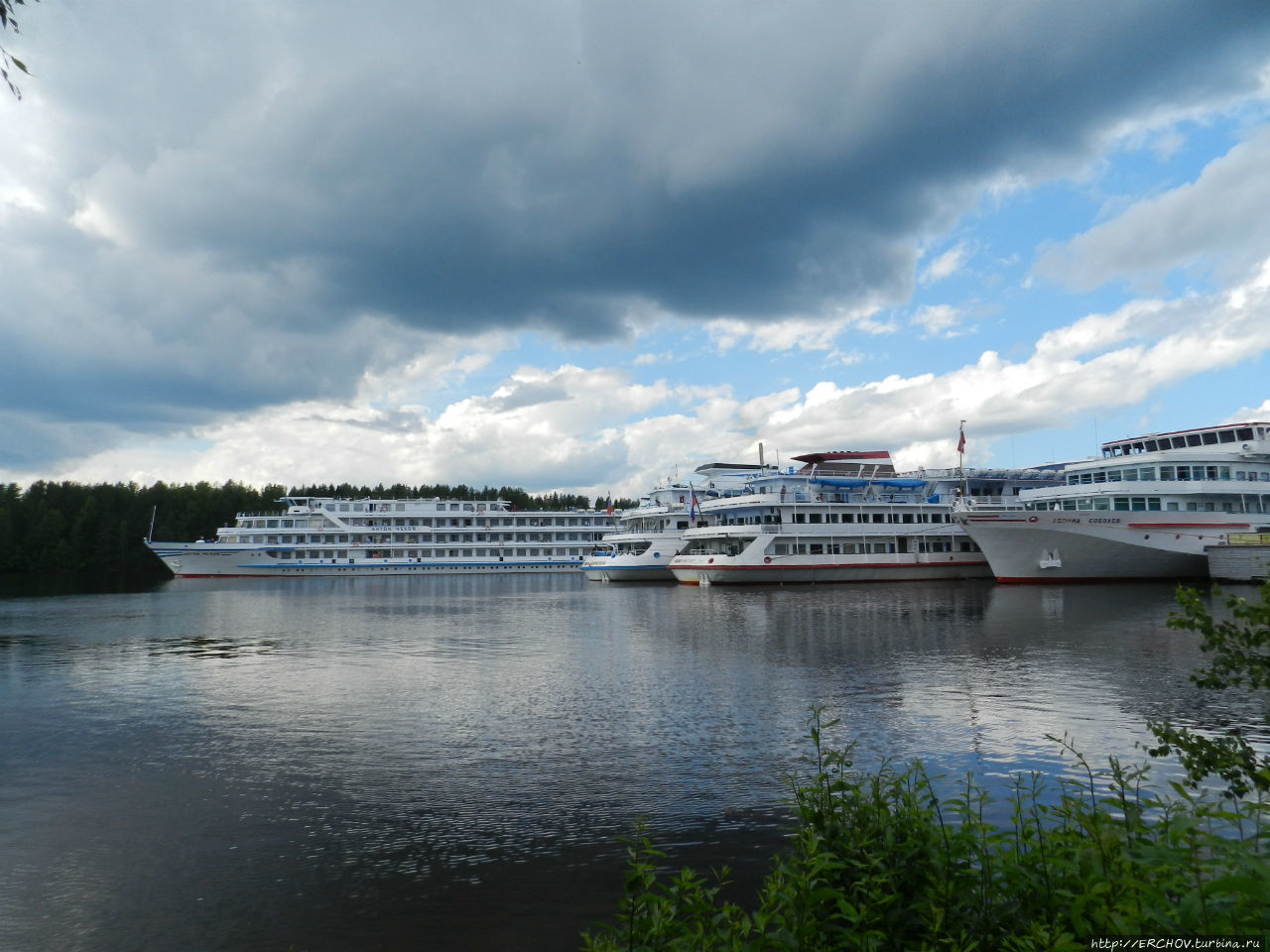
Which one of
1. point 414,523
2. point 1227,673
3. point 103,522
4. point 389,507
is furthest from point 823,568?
point 103,522

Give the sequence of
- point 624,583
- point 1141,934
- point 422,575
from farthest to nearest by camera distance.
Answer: point 422,575 → point 624,583 → point 1141,934

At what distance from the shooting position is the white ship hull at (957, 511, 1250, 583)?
2200 inches

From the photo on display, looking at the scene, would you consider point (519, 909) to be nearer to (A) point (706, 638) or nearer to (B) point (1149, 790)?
(B) point (1149, 790)

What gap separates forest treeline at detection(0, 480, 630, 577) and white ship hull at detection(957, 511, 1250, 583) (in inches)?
5171

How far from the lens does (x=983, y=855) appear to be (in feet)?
20.0

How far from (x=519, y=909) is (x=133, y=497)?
17670 centimetres

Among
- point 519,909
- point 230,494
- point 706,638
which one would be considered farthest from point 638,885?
point 230,494

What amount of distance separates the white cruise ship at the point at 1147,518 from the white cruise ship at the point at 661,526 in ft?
90.6

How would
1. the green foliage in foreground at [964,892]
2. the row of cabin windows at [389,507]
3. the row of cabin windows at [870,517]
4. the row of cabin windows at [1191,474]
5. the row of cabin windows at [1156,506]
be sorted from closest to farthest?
the green foliage in foreground at [964,892]
the row of cabin windows at [1156,506]
the row of cabin windows at [1191,474]
the row of cabin windows at [870,517]
the row of cabin windows at [389,507]

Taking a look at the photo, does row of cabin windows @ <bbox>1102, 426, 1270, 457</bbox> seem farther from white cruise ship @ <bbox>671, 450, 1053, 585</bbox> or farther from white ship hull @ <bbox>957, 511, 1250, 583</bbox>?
white cruise ship @ <bbox>671, 450, 1053, 585</bbox>

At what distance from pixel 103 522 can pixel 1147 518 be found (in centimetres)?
16587

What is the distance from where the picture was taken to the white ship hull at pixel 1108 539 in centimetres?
5588

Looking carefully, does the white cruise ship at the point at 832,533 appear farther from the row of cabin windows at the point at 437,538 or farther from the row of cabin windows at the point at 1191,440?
the row of cabin windows at the point at 437,538

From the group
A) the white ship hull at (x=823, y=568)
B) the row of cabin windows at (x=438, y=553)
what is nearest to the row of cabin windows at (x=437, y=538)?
the row of cabin windows at (x=438, y=553)
